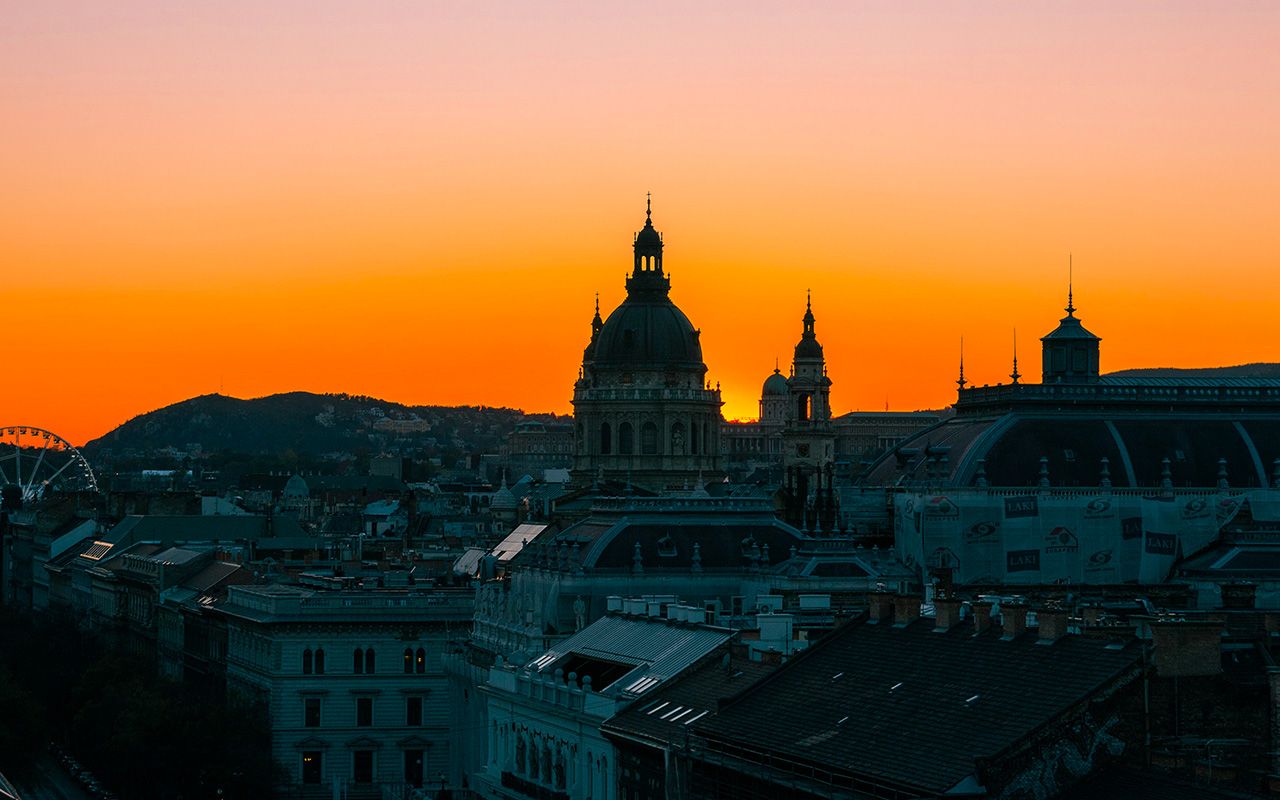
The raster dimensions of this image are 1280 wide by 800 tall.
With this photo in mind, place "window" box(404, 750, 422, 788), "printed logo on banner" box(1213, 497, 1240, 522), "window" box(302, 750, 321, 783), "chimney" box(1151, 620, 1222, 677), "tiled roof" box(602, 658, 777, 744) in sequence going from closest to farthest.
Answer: "chimney" box(1151, 620, 1222, 677) → "tiled roof" box(602, 658, 777, 744) → "printed logo on banner" box(1213, 497, 1240, 522) → "window" box(404, 750, 422, 788) → "window" box(302, 750, 321, 783)

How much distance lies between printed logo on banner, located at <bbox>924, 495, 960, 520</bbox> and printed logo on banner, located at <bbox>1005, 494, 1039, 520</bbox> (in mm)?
2256

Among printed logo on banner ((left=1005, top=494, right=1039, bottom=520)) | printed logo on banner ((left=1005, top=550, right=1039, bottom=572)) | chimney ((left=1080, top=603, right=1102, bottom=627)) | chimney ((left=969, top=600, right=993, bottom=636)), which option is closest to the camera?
chimney ((left=969, top=600, right=993, bottom=636))

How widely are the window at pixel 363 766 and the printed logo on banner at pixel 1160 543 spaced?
38791 mm

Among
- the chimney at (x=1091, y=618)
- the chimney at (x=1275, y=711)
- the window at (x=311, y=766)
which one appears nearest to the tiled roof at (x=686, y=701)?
the chimney at (x=1091, y=618)

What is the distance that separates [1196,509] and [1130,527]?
3087 mm

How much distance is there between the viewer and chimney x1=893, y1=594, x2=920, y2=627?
71.0 m

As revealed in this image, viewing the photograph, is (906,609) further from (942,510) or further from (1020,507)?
(1020,507)

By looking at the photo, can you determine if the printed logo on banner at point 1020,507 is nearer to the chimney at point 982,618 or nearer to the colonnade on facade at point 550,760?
the colonnade on facade at point 550,760

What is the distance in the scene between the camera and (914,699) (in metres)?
62.6

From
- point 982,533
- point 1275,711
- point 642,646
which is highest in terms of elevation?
point 982,533

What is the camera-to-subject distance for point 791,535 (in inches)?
4486

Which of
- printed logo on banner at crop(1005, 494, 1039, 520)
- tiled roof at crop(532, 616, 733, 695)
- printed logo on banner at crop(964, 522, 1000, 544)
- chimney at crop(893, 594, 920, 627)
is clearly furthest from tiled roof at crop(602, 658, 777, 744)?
printed logo on banner at crop(1005, 494, 1039, 520)

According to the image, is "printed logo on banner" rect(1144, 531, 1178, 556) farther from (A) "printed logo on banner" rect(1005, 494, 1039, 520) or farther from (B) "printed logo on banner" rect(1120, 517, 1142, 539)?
(A) "printed logo on banner" rect(1005, 494, 1039, 520)

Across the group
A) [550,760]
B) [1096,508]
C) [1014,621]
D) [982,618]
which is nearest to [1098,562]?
[1096,508]
